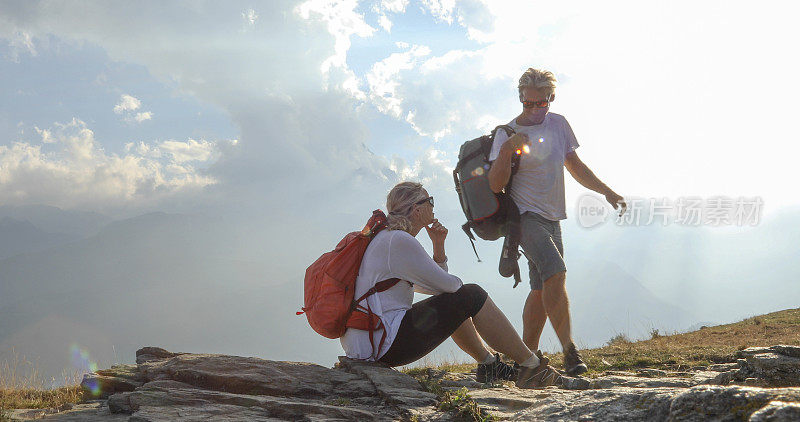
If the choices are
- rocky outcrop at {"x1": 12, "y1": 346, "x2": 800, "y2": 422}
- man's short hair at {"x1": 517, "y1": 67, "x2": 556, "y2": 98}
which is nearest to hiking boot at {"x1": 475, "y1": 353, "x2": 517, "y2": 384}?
rocky outcrop at {"x1": 12, "y1": 346, "x2": 800, "y2": 422}

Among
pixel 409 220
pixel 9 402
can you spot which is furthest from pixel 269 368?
pixel 9 402

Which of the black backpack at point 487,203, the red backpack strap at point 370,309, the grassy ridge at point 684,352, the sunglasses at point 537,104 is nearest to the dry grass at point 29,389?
the red backpack strap at point 370,309

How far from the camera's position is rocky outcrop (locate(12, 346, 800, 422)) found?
90.5 inches

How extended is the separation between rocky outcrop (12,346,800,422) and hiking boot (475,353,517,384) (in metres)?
0.43

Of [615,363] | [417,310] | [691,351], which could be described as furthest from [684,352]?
[417,310]

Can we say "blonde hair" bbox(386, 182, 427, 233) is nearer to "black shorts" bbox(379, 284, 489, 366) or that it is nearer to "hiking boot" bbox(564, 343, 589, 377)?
"black shorts" bbox(379, 284, 489, 366)

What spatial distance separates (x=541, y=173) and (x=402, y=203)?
191cm

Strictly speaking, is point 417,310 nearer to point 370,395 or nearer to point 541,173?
point 370,395

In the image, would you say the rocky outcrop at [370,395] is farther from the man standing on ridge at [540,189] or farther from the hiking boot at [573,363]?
the man standing on ridge at [540,189]

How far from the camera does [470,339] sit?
5.29m

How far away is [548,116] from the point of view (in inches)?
256

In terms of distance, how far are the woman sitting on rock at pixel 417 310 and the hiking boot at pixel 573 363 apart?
467 millimetres

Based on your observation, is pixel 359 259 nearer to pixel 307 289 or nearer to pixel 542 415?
pixel 307 289

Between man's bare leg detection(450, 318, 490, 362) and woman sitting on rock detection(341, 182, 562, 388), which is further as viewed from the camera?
man's bare leg detection(450, 318, 490, 362)
